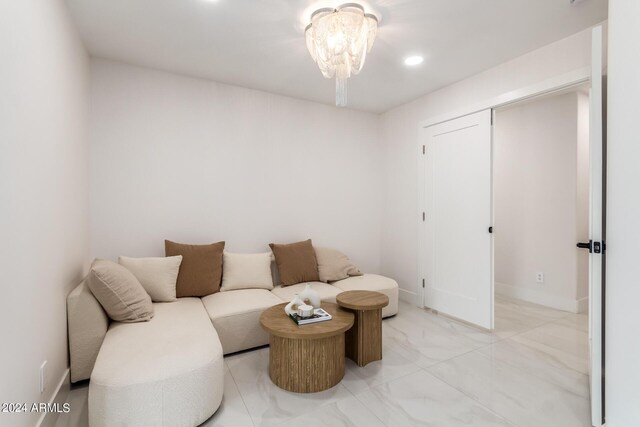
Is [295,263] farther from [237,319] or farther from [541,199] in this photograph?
[541,199]

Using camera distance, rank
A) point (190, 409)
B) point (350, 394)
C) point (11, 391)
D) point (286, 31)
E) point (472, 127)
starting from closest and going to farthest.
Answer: point (11, 391), point (190, 409), point (350, 394), point (286, 31), point (472, 127)

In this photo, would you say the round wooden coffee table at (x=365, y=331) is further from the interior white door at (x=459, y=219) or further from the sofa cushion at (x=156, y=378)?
the interior white door at (x=459, y=219)

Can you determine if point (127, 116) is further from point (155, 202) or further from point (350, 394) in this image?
point (350, 394)

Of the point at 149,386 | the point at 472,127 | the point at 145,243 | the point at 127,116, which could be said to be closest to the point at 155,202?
the point at 145,243

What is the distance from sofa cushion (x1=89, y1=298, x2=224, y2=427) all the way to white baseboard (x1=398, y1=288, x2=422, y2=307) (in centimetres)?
265

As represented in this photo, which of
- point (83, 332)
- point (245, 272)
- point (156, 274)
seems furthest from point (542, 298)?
point (83, 332)

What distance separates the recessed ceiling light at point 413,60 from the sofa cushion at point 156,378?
278cm

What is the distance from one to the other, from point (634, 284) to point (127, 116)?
12.4ft

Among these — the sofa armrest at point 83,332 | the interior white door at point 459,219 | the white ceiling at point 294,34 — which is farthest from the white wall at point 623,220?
the sofa armrest at point 83,332

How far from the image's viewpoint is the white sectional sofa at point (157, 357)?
5.09 ft

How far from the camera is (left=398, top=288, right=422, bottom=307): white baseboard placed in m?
3.90

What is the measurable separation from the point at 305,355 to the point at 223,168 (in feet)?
7.10

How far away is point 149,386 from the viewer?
5.16 feet

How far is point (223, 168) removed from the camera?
3396mm
